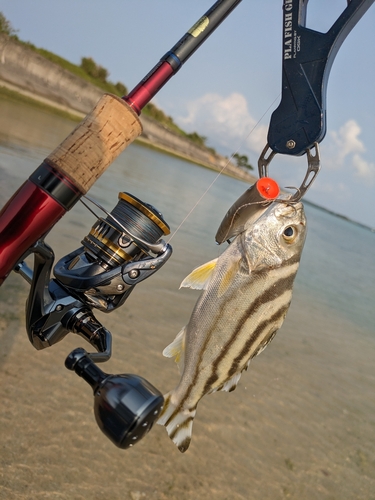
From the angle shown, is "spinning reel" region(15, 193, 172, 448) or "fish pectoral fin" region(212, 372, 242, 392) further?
"fish pectoral fin" region(212, 372, 242, 392)

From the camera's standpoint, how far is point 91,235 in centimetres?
180

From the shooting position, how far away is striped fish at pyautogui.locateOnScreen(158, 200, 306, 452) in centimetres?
170

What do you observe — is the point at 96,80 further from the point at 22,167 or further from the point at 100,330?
the point at 100,330

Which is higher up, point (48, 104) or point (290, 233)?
point (290, 233)

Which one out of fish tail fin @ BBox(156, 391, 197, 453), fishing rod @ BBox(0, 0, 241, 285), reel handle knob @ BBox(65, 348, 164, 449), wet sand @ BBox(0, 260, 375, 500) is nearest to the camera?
reel handle knob @ BBox(65, 348, 164, 449)

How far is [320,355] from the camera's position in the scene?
5066 mm

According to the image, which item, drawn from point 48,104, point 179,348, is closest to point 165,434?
point 179,348

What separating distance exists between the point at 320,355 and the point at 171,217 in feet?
14.1

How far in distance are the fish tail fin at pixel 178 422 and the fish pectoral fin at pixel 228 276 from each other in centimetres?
53

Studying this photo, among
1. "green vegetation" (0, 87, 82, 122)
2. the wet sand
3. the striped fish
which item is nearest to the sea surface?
the wet sand

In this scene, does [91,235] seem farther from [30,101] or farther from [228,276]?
[30,101]

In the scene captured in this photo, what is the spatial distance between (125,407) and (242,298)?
0.68 m

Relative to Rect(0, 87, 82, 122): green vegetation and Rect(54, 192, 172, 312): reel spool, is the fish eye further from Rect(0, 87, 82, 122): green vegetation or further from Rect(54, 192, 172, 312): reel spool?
Rect(0, 87, 82, 122): green vegetation

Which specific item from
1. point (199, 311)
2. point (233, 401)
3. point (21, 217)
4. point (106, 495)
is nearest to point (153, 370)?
point (233, 401)
